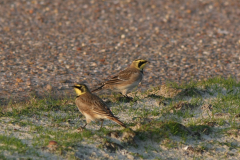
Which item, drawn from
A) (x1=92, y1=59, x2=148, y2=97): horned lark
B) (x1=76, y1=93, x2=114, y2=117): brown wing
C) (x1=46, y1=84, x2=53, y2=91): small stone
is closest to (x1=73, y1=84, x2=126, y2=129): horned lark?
(x1=76, y1=93, x2=114, y2=117): brown wing

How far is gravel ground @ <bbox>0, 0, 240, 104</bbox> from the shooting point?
421 inches

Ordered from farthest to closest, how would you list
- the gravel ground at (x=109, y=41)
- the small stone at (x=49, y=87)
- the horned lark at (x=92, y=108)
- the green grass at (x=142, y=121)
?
the gravel ground at (x=109, y=41), the small stone at (x=49, y=87), the horned lark at (x=92, y=108), the green grass at (x=142, y=121)

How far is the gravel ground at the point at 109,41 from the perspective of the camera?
1070cm

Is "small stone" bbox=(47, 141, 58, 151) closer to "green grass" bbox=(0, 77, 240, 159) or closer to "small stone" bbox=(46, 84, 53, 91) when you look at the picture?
"green grass" bbox=(0, 77, 240, 159)

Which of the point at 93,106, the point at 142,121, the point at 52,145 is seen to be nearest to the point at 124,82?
the point at 142,121

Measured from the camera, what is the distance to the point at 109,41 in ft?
43.8

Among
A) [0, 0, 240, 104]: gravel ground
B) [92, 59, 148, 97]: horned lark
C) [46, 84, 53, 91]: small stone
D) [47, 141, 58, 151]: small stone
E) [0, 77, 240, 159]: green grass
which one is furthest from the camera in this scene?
[0, 0, 240, 104]: gravel ground

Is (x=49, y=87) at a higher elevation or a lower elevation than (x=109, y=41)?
lower

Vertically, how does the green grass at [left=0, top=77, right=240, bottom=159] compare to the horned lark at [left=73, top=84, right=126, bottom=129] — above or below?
below

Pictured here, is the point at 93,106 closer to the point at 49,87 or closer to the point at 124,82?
the point at 124,82

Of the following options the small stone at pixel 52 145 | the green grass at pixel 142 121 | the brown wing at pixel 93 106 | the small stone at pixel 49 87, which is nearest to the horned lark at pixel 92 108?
the brown wing at pixel 93 106

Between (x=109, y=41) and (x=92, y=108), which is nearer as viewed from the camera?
(x=92, y=108)

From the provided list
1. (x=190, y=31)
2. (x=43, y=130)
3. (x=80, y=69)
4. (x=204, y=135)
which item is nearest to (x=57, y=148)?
(x=43, y=130)

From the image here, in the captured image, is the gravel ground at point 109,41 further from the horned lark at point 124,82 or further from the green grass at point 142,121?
the green grass at point 142,121
